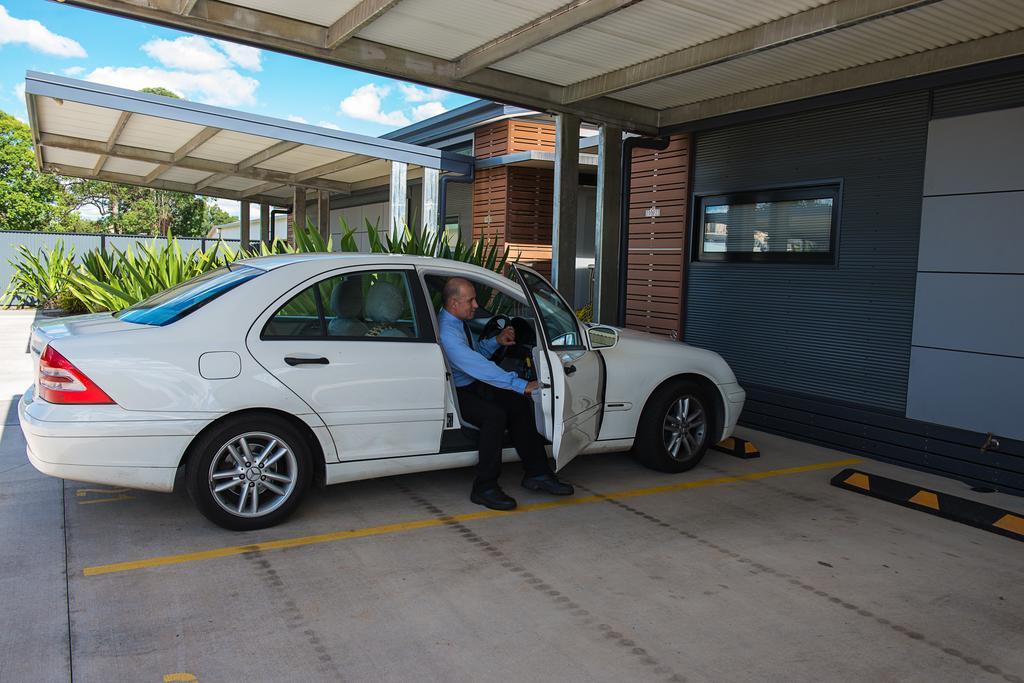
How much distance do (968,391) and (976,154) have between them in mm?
1871

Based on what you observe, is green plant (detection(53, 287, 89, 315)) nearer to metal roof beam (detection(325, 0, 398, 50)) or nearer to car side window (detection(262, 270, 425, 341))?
metal roof beam (detection(325, 0, 398, 50))

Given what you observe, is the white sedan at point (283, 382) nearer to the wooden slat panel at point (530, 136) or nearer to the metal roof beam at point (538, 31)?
the metal roof beam at point (538, 31)

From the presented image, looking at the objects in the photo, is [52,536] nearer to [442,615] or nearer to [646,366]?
[442,615]

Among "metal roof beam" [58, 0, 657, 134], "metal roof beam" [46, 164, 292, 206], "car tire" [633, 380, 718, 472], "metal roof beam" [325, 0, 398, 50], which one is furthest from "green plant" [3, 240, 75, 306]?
"car tire" [633, 380, 718, 472]

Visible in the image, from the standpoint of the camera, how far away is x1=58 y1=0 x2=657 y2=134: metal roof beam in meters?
6.29

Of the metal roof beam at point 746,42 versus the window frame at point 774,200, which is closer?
the metal roof beam at point 746,42

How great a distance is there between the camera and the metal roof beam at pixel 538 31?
5.79 m

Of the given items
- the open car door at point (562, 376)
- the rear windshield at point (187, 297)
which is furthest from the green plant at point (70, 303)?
the open car door at point (562, 376)

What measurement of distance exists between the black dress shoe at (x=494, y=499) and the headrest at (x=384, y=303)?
1265 mm

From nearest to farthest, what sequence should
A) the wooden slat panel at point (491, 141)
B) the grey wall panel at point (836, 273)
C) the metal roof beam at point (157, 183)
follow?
the grey wall panel at point (836, 273) → the wooden slat panel at point (491, 141) → the metal roof beam at point (157, 183)

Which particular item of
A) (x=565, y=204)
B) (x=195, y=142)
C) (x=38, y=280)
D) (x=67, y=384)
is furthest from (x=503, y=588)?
(x=38, y=280)

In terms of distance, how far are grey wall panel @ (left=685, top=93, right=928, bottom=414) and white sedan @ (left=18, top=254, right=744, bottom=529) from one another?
2.88 m

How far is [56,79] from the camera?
9.36m

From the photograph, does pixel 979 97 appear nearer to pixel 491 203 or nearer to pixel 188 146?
pixel 491 203
